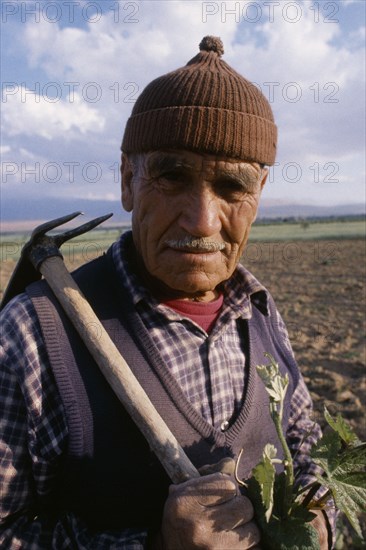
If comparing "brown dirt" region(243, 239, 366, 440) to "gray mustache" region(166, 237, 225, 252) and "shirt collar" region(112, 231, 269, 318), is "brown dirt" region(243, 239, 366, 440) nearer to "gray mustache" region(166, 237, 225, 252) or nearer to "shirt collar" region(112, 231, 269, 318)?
"shirt collar" region(112, 231, 269, 318)

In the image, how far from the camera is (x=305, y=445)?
197 centimetres

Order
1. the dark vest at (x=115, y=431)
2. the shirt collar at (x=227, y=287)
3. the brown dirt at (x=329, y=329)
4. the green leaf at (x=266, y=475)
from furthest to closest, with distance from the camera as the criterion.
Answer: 1. the brown dirt at (x=329, y=329)
2. the shirt collar at (x=227, y=287)
3. the dark vest at (x=115, y=431)
4. the green leaf at (x=266, y=475)

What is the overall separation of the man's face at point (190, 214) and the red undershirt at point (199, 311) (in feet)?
0.14

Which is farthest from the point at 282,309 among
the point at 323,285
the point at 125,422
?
the point at 125,422

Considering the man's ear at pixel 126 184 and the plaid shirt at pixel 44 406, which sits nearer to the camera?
the plaid shirt at pixel 44 406

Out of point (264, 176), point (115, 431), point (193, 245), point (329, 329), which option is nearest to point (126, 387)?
point (115, 431)

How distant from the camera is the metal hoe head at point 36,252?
1741mm

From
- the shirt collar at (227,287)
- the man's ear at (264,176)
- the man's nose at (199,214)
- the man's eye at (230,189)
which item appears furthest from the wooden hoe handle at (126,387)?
the man's ear at (264,176)

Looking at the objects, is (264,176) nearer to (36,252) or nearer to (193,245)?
(193,245)

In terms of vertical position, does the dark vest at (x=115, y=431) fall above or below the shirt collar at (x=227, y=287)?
below

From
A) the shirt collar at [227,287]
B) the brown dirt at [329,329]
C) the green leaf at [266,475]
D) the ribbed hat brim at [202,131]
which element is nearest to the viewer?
the green leaf at [266,475]

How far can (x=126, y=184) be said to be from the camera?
6.15ft

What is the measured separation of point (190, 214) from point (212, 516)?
2.98 ft

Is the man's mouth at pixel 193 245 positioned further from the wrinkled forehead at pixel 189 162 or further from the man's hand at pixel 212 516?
the man's hand at pixel 212 516
